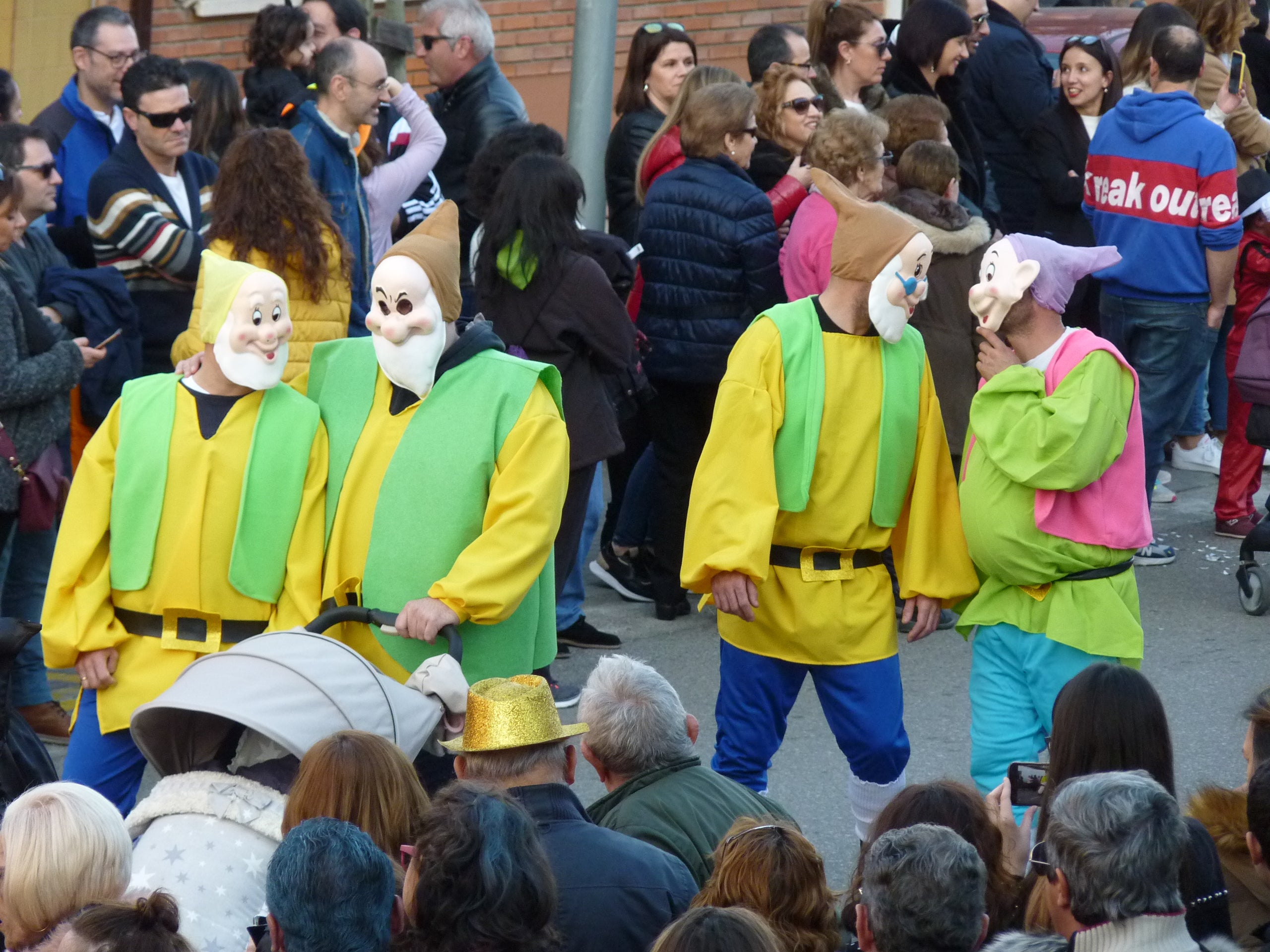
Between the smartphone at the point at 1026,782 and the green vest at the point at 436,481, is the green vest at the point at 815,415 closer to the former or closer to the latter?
the green vest at the point at 436,481

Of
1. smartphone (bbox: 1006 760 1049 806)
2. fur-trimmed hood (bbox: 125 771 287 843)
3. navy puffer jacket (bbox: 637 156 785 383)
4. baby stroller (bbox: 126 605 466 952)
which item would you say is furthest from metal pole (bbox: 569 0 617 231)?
fur-trimmed hood (bbox: 125 771 287 843)

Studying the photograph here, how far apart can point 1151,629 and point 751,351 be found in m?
3.26

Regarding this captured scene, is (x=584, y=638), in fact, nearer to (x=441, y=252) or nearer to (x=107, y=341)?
(x=107, y=341)

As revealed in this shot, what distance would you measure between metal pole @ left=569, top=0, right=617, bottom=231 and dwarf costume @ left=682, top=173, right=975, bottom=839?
2.90 metres

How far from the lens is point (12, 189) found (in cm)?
580

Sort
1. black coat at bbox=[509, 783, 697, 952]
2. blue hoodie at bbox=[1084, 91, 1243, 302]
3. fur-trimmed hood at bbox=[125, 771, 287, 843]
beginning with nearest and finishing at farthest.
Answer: black coat at bbox=[509, 783, 697, 952]
fur-trimmed hood at bbox=[125, 771, 287, 843]
blue hoodie at bbox=[1084, 91, 1243, 302]

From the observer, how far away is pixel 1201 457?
9.87 meters

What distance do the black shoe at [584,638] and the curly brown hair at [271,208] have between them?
1.89 metres

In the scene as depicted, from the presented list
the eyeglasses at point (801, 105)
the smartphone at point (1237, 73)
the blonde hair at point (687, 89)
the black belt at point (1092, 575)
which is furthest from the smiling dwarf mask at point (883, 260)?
the smartphone at point (1237, 73)

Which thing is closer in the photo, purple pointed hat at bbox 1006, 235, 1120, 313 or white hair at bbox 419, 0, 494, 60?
purple pointed hat at bbox 1006, 235, 1120, 313

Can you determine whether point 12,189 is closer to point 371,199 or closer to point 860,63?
point 371,199

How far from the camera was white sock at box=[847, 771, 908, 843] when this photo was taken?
5.21 meters

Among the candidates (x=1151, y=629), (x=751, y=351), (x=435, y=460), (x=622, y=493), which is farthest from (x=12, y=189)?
(x=1151, y=629)

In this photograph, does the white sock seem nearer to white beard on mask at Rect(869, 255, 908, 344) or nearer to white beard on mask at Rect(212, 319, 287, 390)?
white beard on mask at Rect(869, 255, 908, 344)
